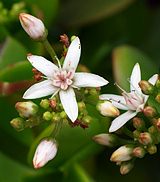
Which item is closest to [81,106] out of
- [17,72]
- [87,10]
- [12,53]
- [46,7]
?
[17,72]

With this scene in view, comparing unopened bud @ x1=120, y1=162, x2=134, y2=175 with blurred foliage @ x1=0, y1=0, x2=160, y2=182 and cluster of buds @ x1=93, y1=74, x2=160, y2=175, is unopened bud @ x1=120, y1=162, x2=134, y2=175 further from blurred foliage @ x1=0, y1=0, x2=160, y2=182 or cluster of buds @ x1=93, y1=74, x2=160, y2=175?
blurred foliage @ x1=0, y1=0, x2=160, y2=182

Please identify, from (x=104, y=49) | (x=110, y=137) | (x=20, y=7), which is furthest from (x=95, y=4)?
Answer: (x=110, y=137)

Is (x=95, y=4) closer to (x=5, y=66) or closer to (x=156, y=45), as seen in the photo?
(x=156, y=45)

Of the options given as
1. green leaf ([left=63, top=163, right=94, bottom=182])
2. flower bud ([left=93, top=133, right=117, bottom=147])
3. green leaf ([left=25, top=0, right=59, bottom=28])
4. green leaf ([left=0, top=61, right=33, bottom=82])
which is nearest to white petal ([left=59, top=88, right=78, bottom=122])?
flower bud ([left=93, top=133, right=117, bottom=147])

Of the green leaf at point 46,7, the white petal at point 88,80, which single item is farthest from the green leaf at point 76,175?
the green leaf at point 46,7

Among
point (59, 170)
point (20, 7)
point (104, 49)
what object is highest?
point (20, 7)
